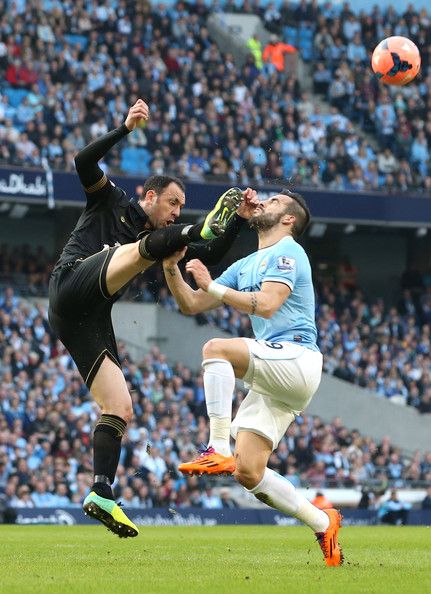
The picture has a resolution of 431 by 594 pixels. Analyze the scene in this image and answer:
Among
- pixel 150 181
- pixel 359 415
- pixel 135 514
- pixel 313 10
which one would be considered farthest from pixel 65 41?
pixel 150 181

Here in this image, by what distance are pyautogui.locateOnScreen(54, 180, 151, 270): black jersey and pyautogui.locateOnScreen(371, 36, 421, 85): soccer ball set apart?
6.12 meters

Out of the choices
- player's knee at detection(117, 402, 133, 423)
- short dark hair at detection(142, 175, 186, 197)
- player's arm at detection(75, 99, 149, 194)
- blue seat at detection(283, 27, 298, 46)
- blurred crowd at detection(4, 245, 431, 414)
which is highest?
blue seat at detection(283, 27, 298, 46)

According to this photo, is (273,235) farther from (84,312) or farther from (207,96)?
(207,96)

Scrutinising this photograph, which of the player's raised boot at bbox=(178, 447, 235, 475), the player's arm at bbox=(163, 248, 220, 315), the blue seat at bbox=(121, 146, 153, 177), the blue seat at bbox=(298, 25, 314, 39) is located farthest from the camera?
the blue seat at bbox=(298, 25, 314, 39)

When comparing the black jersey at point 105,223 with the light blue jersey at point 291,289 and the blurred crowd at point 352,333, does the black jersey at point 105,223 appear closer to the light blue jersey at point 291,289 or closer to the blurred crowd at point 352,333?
the light blue jersey at point 291,289

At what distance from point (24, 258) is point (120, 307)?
7.61 feet

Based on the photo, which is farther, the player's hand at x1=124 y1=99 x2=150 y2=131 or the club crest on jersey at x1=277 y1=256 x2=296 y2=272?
the player's hand at x1=124 y1=99 x2=150 y2=131

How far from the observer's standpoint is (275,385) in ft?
28.0

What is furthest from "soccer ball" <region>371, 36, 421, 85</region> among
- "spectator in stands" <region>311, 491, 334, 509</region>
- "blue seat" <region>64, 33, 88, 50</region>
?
"blue seat" <region>64, 33, 88, 50</region>

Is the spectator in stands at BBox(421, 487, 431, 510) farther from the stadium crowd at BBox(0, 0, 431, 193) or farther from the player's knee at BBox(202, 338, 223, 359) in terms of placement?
the player's knee at BBox(202, 338, 223, 359)

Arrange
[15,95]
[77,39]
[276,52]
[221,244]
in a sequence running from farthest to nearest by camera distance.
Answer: [276,52], [77,39], [15,95], [221,244]

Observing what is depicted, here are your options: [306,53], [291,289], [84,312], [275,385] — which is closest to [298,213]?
[291,289]

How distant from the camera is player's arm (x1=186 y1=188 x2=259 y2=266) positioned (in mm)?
9047

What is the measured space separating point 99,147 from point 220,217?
1106mm
